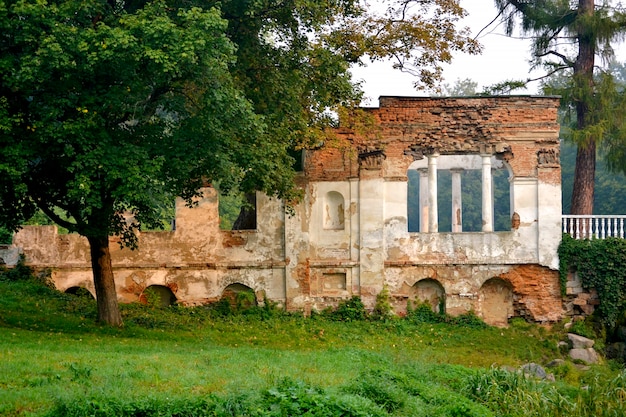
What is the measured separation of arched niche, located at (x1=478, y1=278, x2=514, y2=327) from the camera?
22.9 meters

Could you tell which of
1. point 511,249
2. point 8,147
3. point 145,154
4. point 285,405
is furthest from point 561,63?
point 285,405

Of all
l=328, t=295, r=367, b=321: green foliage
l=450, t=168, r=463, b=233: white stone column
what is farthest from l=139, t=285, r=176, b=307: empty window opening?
l=450, t=168, r=463, b=233: white stone column

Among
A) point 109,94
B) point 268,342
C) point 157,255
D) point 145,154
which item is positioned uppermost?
point 109,94

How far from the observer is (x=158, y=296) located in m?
22.5

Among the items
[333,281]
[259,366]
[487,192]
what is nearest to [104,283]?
[259,366]

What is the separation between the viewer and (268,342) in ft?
61.9

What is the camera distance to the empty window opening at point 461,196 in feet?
86.3

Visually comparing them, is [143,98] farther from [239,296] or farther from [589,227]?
[589,227]

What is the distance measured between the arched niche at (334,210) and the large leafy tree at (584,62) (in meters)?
6.76

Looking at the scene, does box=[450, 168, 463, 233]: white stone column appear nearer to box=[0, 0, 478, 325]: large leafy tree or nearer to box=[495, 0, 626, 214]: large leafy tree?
box=[495, 0, 626, 214]: large leafy tree

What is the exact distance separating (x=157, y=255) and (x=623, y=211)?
22966 millimetres

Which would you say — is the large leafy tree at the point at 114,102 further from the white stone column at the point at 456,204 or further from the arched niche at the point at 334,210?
the white stone column at the point at 456,204

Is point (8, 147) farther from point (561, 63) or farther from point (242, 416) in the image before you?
point (561, 63)

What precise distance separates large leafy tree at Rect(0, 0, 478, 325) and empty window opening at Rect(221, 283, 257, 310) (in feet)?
14.6
